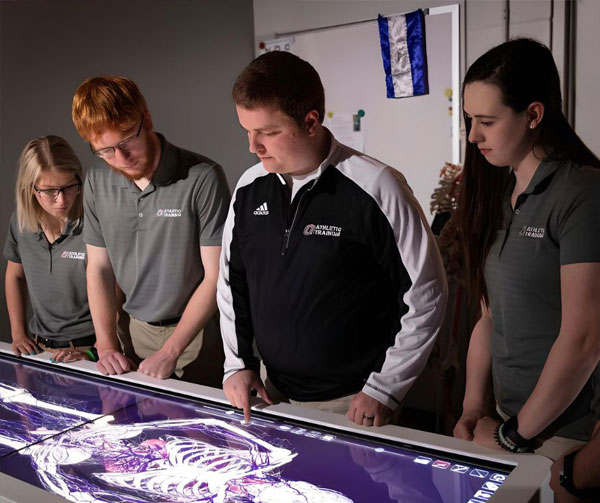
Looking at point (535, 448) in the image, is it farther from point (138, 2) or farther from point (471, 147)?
point (138, 2)

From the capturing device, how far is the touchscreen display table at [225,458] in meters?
1.09

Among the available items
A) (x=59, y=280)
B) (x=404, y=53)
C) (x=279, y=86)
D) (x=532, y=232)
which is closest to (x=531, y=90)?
(x=532, y=232)

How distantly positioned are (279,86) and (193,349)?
0.99 m

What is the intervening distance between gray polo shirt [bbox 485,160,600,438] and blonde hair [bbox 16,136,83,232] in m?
1.52

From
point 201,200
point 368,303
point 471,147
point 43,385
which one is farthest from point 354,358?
point 43,385

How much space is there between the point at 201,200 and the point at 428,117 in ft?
8.89

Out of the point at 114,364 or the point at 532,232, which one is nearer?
the point at 532,232

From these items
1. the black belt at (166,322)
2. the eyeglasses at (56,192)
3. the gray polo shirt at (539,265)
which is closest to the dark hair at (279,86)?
the gray polo shirt at (539,265)

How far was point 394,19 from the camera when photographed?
167 inches

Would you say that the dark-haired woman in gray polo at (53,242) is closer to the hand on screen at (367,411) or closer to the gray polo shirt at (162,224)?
the gray polo shirt at (162,224)

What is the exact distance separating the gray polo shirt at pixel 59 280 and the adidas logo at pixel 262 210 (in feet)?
3.11

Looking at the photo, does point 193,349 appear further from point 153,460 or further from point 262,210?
point 153,460

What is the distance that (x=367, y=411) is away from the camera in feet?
4.42

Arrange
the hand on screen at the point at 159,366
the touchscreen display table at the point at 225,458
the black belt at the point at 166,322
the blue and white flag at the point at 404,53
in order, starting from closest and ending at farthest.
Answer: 1. the touchscreen display table at the point at 225,458
2. the hand on screen at the point at 159,366
3. the black belt at the point at 166,322
4. the blue and white flag at the point at 404,53
